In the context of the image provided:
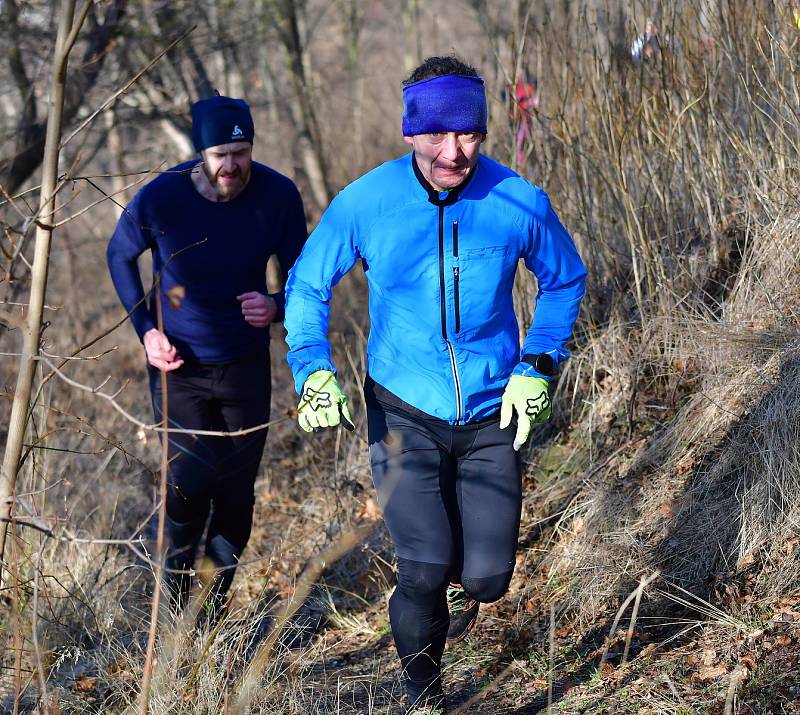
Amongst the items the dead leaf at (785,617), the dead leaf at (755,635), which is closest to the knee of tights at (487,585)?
the dead leaf at (755,635)

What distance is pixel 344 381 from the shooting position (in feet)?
22.1

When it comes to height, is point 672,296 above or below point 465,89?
below

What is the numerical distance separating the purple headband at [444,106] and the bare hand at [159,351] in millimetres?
1418

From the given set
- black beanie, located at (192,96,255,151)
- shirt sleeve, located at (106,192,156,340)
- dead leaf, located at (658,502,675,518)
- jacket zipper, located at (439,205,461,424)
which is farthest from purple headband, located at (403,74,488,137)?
dead leaf, located at (658,502,675,518)

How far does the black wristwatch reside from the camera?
309cm

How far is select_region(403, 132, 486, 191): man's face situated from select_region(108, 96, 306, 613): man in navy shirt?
1.21 meters

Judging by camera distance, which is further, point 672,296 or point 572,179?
point 572,179

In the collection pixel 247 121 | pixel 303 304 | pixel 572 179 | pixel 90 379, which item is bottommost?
pixel 90 379

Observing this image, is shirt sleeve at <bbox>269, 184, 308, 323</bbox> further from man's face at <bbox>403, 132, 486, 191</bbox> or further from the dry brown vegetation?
man's face at <bbox>403, 132, 486, 191</bbox>

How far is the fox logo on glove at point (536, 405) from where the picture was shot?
3.01 meters

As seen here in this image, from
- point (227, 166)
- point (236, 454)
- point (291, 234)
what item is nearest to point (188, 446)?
point (236, 454)

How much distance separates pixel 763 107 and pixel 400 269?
9.31ft

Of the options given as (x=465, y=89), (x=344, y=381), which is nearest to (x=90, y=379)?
(x=344, y=381)

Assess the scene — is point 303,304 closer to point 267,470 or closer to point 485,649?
point 485,649
